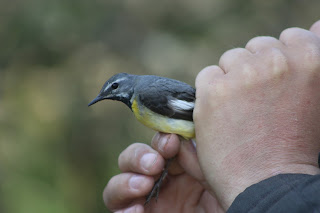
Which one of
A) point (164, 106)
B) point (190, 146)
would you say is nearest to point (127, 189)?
point (190, 146)

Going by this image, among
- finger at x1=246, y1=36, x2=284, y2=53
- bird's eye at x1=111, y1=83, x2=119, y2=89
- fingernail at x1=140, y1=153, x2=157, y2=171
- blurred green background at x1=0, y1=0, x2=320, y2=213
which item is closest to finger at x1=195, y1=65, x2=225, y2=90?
finger at x1=246, y1=36, x2=284, y2=53

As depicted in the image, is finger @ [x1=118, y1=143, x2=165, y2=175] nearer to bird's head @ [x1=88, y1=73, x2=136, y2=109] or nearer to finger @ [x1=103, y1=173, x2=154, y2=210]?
finger @ [x1=103, y1=173, x2=154, y2=210]

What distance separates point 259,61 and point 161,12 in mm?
6856

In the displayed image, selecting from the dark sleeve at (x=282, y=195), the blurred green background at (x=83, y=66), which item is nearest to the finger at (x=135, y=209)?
the dark sleeve at (x=282, y=195)

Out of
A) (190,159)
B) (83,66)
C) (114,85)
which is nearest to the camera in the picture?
(190,159)

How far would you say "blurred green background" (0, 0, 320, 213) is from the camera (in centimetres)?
647

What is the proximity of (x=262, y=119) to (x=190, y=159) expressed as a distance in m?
0.91

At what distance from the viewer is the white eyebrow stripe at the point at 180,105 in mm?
3164

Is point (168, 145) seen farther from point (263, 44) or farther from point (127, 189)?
point (263, 44)

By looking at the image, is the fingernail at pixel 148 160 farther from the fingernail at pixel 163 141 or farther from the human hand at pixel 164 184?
the fingernail at pixel 163 141

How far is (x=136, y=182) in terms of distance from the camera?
3023 millimetres

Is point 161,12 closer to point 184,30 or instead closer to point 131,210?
point 184,30

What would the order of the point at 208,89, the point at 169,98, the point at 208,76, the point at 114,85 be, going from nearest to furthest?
the point at 208,89
the point at 208,76
the point at 169,98
the point at 114,85

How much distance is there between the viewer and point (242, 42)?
8.98 metres
